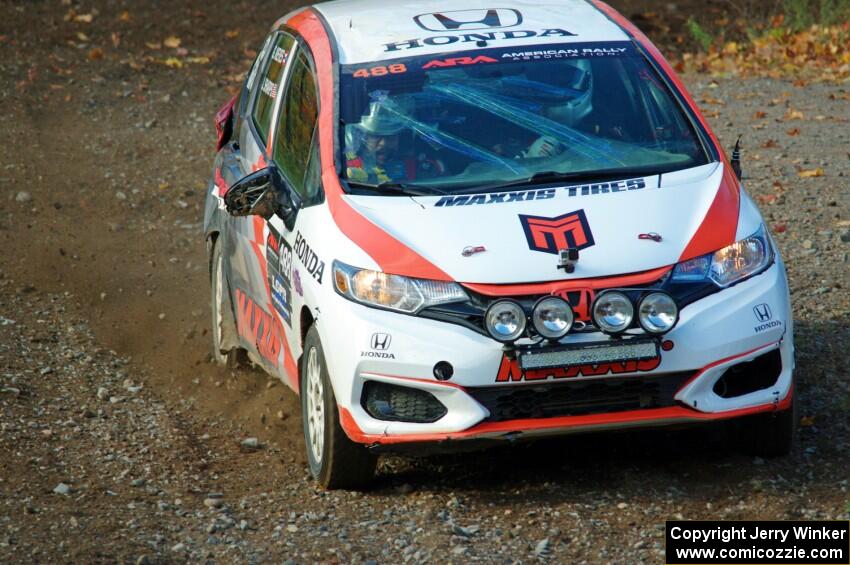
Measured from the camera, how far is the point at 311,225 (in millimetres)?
6023

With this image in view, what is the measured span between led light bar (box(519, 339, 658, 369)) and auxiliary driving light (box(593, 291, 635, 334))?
0.21 ft

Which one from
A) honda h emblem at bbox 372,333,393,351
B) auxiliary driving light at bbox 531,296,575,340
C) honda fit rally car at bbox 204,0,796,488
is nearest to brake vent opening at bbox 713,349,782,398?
honda fit rally car at bbox 204,0,796,488

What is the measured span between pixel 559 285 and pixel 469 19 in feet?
6.96

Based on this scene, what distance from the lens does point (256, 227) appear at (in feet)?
22.8

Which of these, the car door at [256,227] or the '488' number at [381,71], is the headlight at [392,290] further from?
the '488' number at [381,71]

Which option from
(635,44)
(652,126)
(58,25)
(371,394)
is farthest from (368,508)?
(58,25)

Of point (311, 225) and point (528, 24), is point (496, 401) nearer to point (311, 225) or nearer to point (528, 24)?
point (311, 225)

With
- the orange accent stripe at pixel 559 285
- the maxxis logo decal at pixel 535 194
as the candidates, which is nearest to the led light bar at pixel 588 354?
the orange accent stripe at pixel 559 285

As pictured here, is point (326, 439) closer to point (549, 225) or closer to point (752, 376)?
point (549, 225)

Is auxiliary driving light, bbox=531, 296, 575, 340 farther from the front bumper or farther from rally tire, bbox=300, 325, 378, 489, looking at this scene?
rally tire, bbox=300, 325, 378, 489

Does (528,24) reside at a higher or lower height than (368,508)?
higher

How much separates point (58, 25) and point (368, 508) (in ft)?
42.3

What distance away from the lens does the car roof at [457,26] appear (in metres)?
6.69

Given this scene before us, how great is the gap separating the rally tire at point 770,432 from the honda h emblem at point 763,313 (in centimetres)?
43
